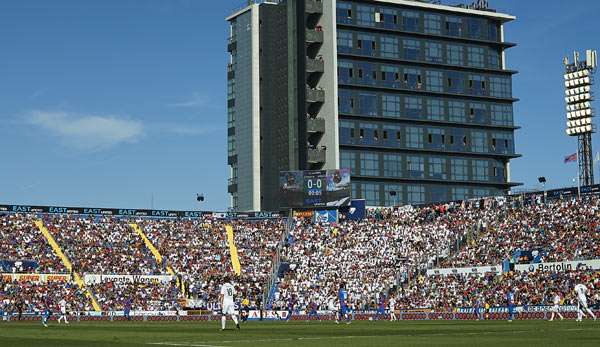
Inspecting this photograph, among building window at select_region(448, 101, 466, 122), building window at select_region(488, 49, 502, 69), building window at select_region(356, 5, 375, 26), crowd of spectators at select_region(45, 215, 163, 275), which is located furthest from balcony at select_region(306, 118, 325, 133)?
crowd of spectators at select_region(45, 215, 163, 275)

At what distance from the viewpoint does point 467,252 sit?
10256 centimetres

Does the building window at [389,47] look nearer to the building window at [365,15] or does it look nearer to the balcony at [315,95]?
the building window at [365,15]

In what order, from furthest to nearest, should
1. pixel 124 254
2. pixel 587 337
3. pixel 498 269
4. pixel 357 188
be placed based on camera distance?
pixel 357 188
pixel 124 254
pixel 498 269
pixel 587 337

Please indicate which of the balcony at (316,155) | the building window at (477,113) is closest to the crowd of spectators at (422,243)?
the balcony at (316,155)

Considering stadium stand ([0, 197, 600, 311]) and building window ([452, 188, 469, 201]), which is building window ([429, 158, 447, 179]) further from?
stadium stand ([0, 197, 600, 311])

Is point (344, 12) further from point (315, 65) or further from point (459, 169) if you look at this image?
point (459, 169)

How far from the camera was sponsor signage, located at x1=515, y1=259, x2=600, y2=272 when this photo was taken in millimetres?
86812

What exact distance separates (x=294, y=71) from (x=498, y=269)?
2322 inches

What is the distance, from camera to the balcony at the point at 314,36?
468 ft

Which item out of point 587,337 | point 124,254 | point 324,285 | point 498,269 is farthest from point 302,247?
point 587,337

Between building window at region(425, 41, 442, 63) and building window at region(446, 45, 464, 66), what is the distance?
142 centimetres

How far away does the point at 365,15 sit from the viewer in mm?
146375

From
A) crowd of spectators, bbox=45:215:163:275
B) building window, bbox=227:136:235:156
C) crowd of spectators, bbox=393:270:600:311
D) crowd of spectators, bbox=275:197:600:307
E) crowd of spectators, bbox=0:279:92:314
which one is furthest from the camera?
building window, bbox=227:136:235:156

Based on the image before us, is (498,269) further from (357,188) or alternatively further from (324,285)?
(357,188)
